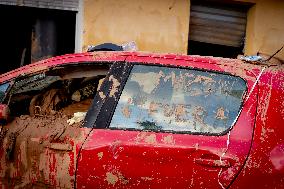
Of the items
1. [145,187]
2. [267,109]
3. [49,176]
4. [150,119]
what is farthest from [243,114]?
[49,176]

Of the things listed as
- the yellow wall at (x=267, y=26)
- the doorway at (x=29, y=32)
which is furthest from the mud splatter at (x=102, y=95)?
the yellow wall at (x=267, y=26)

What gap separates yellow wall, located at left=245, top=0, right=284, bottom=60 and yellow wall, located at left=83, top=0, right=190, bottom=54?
130 centimetres

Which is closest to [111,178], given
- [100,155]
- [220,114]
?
[100,155]

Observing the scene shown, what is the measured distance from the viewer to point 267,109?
9.47 ft

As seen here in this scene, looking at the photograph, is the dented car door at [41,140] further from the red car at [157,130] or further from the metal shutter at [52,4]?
the metal shutter at [52,4]

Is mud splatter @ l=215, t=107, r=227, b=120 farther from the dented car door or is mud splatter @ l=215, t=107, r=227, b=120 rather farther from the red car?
the dented car door

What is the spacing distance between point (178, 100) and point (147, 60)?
44 centimetres

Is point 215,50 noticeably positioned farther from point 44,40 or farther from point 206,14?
point 44,40

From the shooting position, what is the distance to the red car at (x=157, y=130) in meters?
2.81

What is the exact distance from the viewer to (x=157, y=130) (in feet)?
9.93

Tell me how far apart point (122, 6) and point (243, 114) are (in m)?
4.99

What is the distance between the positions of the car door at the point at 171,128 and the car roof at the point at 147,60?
2 centimetres

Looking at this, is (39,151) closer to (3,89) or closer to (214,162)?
(3,89)

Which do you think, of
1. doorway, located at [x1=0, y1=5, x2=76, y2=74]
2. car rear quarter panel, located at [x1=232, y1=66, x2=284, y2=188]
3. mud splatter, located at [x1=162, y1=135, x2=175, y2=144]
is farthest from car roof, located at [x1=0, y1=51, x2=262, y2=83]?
doorway, located at [x1=0, y1=5, x2=76, y2=74]
